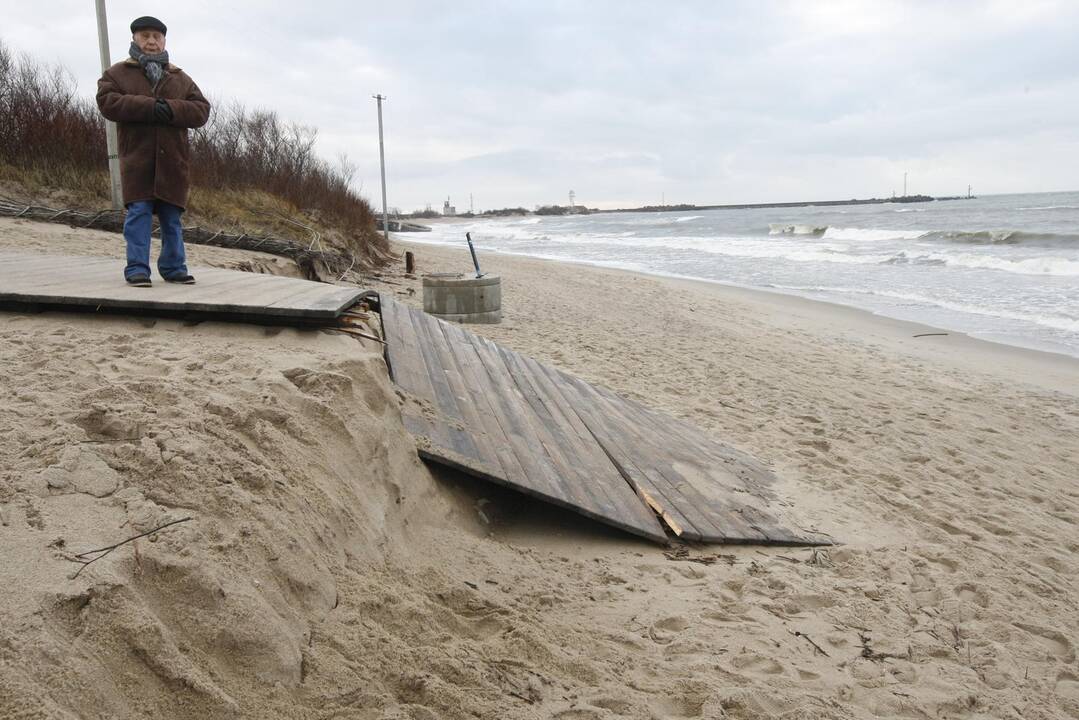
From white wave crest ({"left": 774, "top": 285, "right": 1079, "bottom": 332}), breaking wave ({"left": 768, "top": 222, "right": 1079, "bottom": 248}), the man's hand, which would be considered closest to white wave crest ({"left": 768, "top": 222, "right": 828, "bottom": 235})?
breaking wave ({"left": 768, "top": 222, "right": 1079, "bottom": 248})

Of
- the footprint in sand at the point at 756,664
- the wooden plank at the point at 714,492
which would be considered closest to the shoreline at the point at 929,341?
the wooden plank at the point at 714,492

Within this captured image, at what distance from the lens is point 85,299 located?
13.0 feet

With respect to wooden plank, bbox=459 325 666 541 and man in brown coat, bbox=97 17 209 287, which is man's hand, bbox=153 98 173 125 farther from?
wooden plank, bbox=459 325 666 541

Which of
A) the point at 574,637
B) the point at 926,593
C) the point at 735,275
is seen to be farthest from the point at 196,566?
the point at 735,275

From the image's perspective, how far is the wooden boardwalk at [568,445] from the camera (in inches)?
168

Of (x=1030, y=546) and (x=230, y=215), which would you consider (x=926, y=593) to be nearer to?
(x=1030, y=546)

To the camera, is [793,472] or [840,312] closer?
[793,472]

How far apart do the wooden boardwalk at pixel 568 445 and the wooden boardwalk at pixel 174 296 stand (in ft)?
2.11

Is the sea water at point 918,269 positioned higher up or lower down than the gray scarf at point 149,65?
lower down

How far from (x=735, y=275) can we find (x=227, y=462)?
21.8 meters

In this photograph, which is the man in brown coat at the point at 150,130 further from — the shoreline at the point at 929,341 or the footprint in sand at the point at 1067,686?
the shoreline at the point at 929,341

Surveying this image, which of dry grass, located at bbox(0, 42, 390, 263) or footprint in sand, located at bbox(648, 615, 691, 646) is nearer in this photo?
footprint in sand, located at bbox(648, 615, 691, 646)

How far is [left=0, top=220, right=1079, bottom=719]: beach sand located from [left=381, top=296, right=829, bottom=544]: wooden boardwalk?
21cm

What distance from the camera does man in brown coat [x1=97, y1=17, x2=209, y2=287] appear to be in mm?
4801
